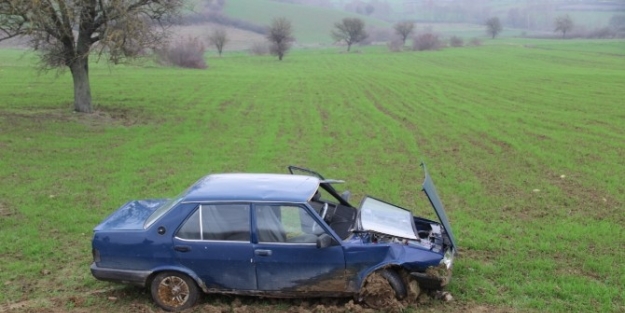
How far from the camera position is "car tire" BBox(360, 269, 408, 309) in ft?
21.3

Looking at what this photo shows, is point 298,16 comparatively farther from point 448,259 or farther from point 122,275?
point 122,275

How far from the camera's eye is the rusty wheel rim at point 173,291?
22.0 feet

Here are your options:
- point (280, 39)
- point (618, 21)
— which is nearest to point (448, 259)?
Answer: point (280, 39)

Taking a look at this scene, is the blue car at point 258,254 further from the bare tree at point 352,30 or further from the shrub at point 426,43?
the bare tree at point 352,30

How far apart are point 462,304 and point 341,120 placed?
1716cm

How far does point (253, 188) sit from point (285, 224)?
0.63 meters

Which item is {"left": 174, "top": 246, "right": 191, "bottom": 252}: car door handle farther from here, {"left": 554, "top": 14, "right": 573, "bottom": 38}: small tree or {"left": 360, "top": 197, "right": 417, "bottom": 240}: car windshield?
{"left": 554, "top": 14, "right": 573, "bottom": 38}: small tree

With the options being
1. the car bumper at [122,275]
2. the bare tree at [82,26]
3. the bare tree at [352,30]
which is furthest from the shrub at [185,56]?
the car bumper at [122,275]

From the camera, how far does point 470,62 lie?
6550cm

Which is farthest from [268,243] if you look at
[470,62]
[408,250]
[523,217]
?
[470,62]

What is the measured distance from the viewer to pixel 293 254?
256 inches

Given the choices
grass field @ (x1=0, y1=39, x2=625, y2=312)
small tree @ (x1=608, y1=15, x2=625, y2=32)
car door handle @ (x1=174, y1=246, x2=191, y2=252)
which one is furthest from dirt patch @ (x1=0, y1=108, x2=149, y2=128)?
small tree @ (x1=608, y1=15, x2=625, y2=32)

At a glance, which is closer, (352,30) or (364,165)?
(364,165)

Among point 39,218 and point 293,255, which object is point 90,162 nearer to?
point 39,218
